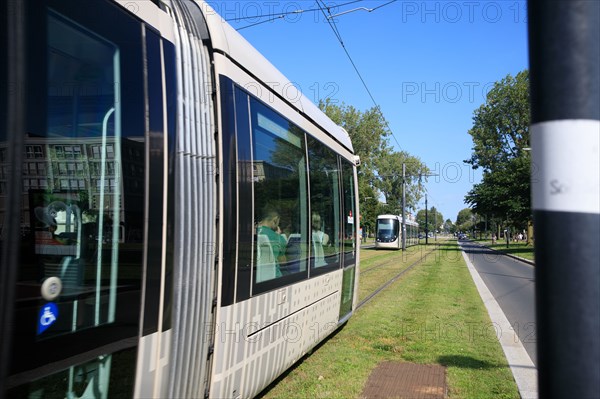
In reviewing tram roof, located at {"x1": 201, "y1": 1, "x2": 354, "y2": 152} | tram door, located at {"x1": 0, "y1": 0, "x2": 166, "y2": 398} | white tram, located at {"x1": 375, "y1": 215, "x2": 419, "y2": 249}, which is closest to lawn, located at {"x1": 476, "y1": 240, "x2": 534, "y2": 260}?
white tram, located at {"x1": 375, "y1": 215, "x2": 419, "y2": 249}

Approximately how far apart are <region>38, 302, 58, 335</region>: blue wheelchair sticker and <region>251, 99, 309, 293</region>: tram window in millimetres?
1944

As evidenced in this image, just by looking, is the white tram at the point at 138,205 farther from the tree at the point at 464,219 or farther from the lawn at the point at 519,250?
the tree at the point at 464,219

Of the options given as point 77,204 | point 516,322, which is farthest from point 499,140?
point 77,204

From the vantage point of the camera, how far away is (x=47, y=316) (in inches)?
83.3

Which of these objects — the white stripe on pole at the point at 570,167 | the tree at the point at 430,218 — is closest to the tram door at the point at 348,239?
the white stripe on pole at the point at 570,167

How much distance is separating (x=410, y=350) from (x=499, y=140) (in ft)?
179

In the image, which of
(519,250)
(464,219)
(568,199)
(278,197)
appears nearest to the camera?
(568,199)

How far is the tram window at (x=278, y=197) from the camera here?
13.7 feet

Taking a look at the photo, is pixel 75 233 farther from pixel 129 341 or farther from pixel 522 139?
pixel 522 139

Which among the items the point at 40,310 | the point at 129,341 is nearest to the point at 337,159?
the point at 129,341

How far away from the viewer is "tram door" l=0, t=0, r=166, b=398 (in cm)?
203

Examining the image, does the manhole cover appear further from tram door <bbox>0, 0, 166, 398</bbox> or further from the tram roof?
tram door <bbox>0, 0, 166, 398</bbox>

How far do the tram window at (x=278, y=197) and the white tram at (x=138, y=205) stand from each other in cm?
3

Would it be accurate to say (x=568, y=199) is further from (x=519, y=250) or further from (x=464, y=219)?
(x=464, y=219)
